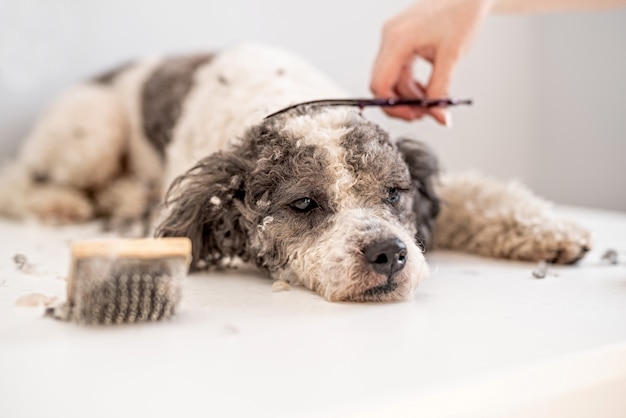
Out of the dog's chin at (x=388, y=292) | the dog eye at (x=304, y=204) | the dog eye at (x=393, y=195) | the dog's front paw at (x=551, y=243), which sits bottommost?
the dog's chin at (x=388, y=292)

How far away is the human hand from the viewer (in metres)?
2.11

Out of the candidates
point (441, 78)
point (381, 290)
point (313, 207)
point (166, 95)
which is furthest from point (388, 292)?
point (166, 95)

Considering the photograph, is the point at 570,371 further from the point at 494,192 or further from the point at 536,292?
the point at 494,192

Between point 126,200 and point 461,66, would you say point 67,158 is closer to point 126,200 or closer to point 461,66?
point 126,200

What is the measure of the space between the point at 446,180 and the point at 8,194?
1755 mm

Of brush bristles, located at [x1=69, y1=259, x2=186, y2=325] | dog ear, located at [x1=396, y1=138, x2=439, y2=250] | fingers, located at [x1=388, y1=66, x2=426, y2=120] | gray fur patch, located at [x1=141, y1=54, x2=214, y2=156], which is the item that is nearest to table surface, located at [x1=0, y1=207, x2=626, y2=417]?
brush bristles, located at [x1=69, y1=259, x2=186, y2=325]

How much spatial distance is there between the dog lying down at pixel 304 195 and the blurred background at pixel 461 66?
52 cm

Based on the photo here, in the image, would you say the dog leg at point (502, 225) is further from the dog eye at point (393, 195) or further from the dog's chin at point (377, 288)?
the dog's chin at point (377, 288)

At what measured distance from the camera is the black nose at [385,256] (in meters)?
1.48

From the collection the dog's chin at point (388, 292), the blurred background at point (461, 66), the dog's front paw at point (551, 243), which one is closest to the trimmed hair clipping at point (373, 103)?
the dog's front paw at point (551, 243)

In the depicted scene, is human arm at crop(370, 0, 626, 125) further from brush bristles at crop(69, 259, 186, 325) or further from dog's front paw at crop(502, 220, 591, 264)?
brush bristles at crop(69, 259, 186, 325)

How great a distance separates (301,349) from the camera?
1183mm

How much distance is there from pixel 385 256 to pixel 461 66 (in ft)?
8.44

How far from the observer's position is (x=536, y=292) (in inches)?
61.9
